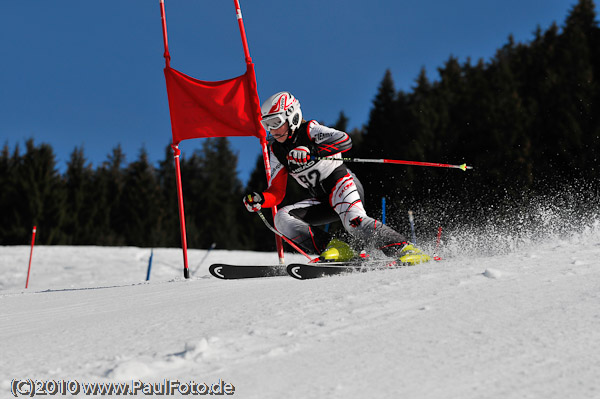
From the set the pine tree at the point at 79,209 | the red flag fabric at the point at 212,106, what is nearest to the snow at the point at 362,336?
the red flag fabric at the point at 212,106

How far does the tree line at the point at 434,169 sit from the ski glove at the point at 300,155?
29.8 feet

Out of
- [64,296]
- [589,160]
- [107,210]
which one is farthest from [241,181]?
[64,296]

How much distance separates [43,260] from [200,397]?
1286cm

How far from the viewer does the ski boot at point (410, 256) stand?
4461 mm

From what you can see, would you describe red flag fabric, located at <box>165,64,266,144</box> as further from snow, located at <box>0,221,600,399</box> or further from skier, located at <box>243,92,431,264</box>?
snow, located at <box>0,221,600,399</box>

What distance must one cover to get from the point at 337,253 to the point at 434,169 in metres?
19.8

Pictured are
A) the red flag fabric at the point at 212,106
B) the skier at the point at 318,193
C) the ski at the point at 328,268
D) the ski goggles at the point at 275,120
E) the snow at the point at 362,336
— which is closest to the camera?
the snow at the point at 362,336

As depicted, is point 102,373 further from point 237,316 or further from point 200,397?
point 237,316

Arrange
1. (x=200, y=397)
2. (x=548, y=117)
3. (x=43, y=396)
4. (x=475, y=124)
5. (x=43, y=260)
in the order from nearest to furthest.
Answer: (x=200, y=397), (x=43, y=396), (x=43, y=260), (x=548, y=117), (x=475, y=124)

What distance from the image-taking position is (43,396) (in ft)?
6.27

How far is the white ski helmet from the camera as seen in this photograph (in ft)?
15.6
